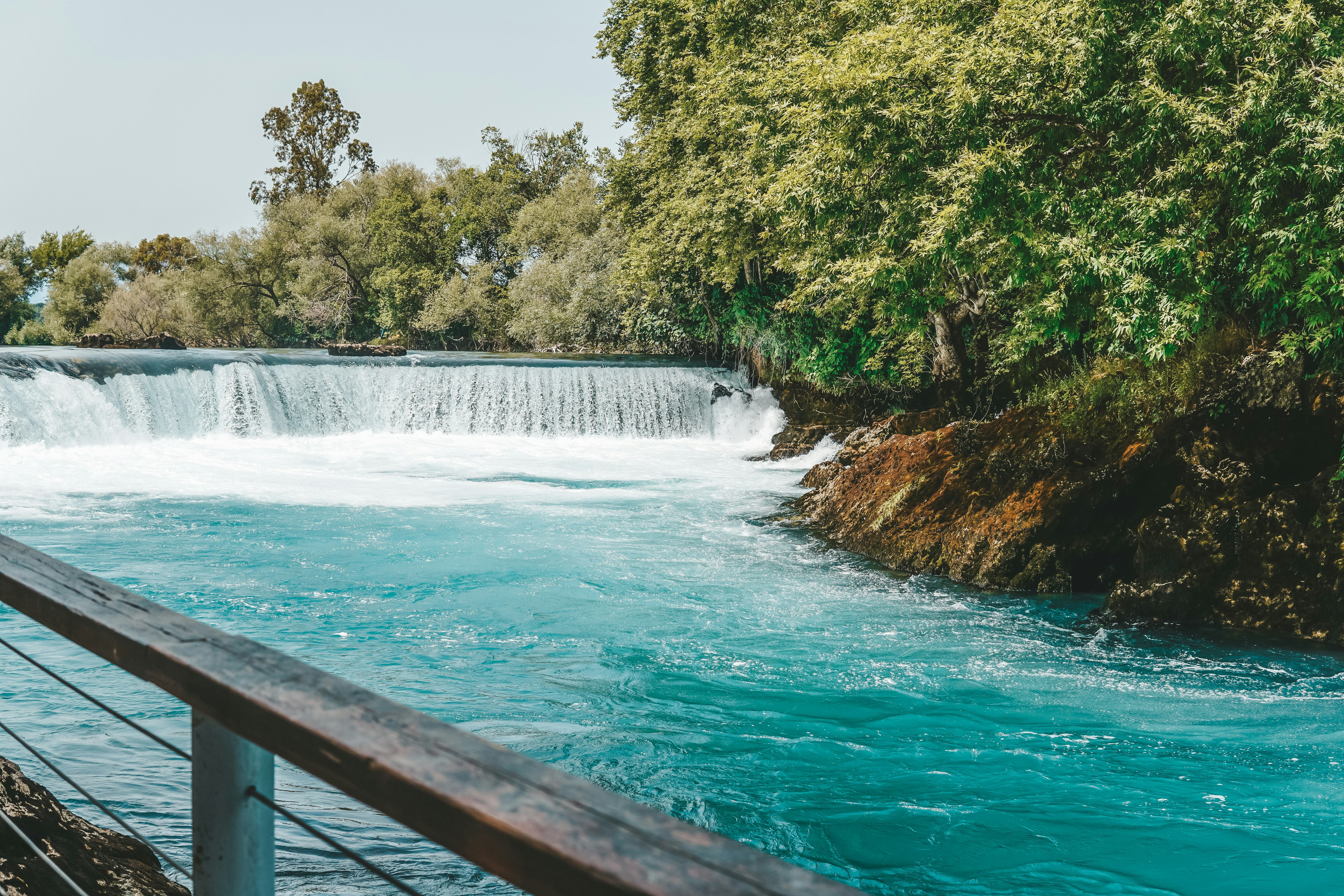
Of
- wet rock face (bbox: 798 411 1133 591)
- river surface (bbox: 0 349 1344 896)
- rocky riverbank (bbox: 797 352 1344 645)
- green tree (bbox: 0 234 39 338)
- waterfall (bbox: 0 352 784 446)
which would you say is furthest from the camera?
green tree (bbox: 0 234 39 338)

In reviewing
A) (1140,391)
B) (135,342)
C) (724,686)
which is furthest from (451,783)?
(135,342)

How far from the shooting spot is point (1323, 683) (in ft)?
22.3

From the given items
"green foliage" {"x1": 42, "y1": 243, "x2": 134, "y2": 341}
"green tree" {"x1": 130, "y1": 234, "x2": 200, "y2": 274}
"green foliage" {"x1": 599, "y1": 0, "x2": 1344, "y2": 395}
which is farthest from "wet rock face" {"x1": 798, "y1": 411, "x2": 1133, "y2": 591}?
"green tree" {"x1": 130, "y1": 234, "x2": 200, "y2": 274}

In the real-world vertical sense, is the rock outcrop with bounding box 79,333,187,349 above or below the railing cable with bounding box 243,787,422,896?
above

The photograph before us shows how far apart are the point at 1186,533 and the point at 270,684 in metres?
8.64

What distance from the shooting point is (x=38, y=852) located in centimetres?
183

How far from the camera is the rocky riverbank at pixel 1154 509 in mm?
7992

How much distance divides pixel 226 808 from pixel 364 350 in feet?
106

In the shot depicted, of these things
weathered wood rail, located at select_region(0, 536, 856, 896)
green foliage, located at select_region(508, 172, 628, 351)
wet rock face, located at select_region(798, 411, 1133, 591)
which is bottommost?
wet rock face, located at select_region(798, 411, 1133, 591)

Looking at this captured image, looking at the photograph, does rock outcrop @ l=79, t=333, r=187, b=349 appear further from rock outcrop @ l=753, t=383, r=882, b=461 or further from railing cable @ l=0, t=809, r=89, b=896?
railing cable @ l=0, t=809, r=89, b=896

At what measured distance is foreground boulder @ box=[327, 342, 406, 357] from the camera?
102 feet

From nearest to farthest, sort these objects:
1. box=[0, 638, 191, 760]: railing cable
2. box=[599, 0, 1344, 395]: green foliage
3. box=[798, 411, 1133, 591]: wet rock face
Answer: box=[0, 638, 191, 760]: railing cable, box=[599, 0, 1344, 395]: green foliage, box=[798, 411, 1133, 591]: wet rock face

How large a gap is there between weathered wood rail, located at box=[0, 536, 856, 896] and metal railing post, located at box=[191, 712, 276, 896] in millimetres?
53

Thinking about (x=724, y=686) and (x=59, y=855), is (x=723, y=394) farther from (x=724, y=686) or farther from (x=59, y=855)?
(x=59, y=855)
